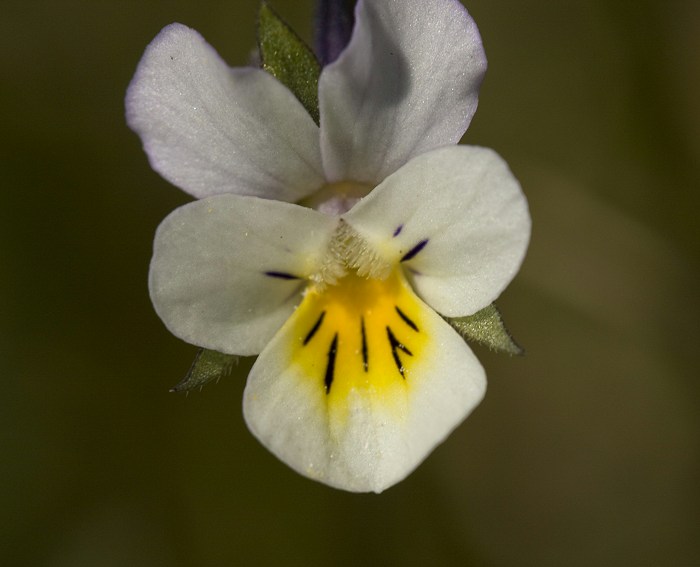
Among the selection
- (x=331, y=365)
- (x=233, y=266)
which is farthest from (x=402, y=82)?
(x=331, y=365)

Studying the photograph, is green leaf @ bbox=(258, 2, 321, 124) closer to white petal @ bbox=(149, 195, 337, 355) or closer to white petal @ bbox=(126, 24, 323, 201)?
white petal @ bbox=(126, 24, 323, 201)

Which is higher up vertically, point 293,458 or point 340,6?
A: point 340,6

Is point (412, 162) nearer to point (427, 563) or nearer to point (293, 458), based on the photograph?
point (293, 458)

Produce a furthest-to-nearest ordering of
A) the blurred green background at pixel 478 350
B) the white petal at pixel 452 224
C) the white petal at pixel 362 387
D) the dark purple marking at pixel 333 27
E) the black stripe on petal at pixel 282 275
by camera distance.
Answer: the blurred green background at pixel 478 350 → the dark purple marking at pixel 333 27 → the black stripe on petal at pixel 282 275 → the white petal at pixel 362 387 → the white petal at pixel 452 224

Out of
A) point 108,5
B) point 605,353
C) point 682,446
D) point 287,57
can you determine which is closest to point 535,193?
point 605,353

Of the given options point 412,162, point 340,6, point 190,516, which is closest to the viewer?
point 412,162

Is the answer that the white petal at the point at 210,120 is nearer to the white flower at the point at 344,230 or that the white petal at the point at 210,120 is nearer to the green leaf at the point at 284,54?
the white flower at the point at 344,230

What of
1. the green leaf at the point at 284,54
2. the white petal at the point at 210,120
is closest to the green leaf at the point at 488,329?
the white petal at the point at 210,120

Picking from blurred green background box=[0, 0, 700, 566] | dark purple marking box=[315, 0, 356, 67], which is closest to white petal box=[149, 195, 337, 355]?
dark purple marking box=[315, 0, 356, 67]
